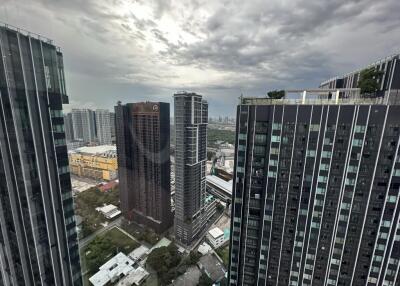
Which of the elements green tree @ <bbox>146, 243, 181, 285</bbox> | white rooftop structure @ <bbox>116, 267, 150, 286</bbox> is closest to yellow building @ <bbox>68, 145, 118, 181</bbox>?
white rooftop structure @ <bbox>116, 267, 150, 286</bbox>

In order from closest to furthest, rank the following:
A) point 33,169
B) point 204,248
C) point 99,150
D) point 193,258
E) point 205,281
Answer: point 33,169, point 205,281, point 193,258, point 204,248, point 99,150

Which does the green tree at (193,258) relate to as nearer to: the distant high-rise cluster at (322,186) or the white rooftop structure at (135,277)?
the white rooftop structure at (135,277)

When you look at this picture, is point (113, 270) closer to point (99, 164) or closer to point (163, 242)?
point (163, 242)

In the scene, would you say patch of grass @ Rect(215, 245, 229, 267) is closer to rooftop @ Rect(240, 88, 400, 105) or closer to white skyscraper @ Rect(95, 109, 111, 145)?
rooftop @ Rect(240, 88, 400, 105)

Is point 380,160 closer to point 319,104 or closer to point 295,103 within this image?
point 319,104

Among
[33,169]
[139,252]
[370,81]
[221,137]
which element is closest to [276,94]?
[370,81]
